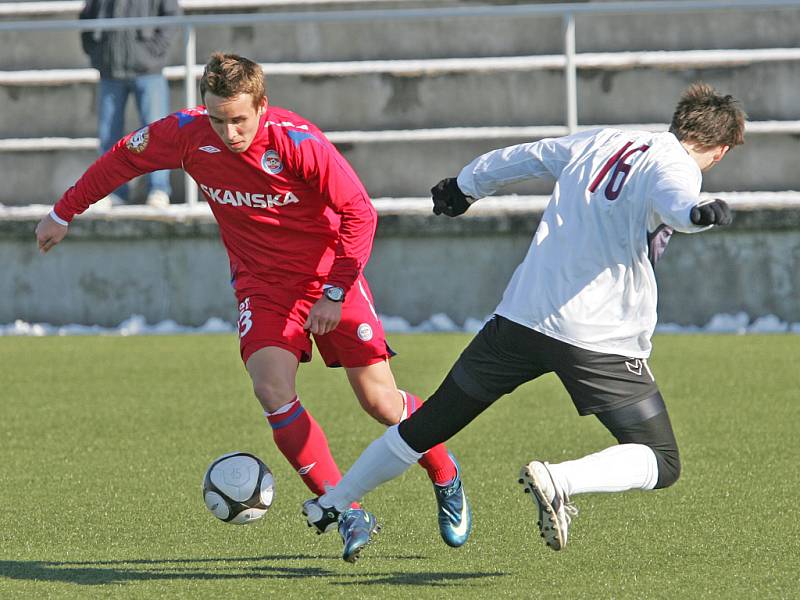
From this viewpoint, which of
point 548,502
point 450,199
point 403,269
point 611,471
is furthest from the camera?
point 403,269

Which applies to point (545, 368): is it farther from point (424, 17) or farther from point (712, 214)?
point (424, 17)

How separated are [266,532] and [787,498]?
6.64 feet

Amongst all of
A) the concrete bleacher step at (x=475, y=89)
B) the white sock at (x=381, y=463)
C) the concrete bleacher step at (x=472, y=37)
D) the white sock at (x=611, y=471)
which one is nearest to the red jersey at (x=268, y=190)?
the white sock at (x=381, y=463)

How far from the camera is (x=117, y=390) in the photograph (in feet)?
31.1

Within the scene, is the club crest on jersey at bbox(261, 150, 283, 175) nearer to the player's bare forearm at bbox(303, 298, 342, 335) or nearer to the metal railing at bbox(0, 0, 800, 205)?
the player's bare forearm at bbox(303, 298, 342, 335)

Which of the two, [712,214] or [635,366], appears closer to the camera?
[712,214]

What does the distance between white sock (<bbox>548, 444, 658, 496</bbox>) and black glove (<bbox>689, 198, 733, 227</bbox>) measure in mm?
894

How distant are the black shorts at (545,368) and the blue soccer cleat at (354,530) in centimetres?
57

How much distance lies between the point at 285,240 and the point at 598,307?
1.39 meters

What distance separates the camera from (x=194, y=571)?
518cm

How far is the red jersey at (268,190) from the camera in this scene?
5.50m

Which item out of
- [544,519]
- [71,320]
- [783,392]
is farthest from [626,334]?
[71,320]

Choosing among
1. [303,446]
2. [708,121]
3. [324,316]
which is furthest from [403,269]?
[708,121]

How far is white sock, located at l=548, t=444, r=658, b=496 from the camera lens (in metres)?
4.66
